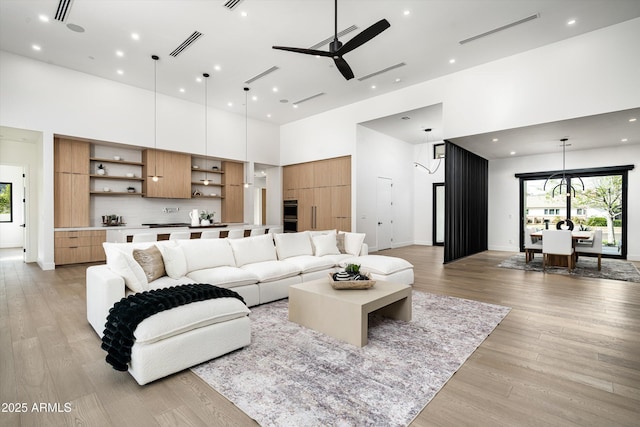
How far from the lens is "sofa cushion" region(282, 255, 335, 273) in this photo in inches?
177

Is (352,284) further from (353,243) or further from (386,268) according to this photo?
(353,243)

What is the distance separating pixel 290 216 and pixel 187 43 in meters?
5.89

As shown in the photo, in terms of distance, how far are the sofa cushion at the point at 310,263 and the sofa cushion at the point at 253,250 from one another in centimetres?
29

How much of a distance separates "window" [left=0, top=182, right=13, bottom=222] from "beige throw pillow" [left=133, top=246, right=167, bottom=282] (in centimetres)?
1012

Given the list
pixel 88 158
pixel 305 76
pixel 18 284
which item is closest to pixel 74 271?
pixel 18 284

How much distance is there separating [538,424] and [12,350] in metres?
4.02

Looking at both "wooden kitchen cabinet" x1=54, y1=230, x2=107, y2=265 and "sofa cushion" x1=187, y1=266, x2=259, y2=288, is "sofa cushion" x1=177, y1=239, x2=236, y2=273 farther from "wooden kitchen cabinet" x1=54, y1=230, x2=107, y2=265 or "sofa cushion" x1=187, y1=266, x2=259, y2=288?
"wooden kitchen cabinet" x1=54, y1=230, x2=107, y2=265

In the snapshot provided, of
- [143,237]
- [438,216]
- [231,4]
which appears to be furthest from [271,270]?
[438,216]

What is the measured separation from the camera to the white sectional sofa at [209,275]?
2271 mm

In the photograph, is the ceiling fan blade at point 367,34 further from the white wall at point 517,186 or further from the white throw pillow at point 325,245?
the white wall at point 517,186

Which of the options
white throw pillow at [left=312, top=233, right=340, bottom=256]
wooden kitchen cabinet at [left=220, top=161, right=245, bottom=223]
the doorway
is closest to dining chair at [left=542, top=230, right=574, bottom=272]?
the doorway

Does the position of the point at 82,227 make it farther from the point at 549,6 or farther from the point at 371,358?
the point at 549,6

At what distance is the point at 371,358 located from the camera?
2.56 metres

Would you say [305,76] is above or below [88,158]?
above
